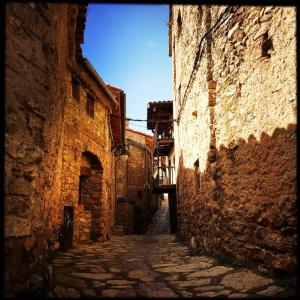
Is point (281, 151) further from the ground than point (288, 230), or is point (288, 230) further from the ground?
point (281, 151)

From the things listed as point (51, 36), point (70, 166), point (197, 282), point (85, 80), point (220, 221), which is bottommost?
point (197, 282)

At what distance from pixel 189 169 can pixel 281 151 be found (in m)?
4.39

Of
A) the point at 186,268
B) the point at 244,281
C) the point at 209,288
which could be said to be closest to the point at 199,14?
the point at 186,268

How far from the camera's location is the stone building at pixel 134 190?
16.3m

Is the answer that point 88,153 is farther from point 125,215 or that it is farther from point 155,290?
point 125,215

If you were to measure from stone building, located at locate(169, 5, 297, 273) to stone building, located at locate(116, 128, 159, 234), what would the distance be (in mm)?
10458

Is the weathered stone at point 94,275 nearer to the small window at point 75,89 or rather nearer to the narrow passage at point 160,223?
the small window at point 75,89

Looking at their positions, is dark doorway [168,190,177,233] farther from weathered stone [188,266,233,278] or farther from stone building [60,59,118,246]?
weathered stone [188,266,233,278]

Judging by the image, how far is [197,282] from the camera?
10.9 feet

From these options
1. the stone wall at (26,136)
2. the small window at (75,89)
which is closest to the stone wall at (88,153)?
the small window at (75,89)

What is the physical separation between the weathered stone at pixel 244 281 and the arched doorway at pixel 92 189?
587cm

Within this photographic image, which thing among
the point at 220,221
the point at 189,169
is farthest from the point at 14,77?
the point at 189,169

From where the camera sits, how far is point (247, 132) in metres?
4.00

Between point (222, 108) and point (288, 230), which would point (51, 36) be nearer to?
point (222, 108)
